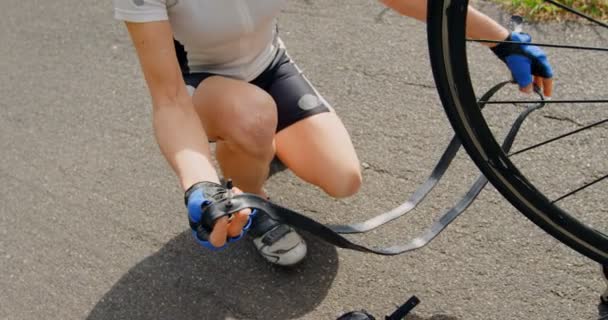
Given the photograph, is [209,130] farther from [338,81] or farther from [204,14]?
[338,81]

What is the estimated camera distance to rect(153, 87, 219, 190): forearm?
1.64 m

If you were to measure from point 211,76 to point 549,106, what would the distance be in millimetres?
1165

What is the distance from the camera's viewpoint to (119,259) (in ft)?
7.46

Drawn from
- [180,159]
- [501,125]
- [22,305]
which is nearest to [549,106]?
[501,125]

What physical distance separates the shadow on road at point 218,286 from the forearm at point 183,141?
511mm

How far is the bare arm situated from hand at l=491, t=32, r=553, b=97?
753mm

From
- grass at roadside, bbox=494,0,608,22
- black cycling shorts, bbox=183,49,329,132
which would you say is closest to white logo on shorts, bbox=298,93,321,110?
black cycling shorts, bbox=183,49,329,132

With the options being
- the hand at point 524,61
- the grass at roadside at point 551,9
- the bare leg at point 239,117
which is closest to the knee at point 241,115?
the bare leg at point 239,117

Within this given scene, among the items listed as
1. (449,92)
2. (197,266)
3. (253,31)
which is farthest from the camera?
(197,266)

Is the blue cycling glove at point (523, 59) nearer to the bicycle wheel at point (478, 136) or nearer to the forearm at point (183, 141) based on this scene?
the bicycle wheel at point (478, 136)

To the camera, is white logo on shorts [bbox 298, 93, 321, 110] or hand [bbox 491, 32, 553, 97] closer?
hand [bbox 491, 32, 553, 97]

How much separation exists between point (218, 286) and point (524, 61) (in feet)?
3.22

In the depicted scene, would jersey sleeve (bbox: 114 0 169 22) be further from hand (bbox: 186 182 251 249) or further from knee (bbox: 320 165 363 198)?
knee (bbox: 320 165 363 198)

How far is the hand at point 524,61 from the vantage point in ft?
6.16
